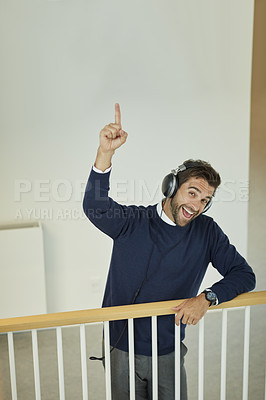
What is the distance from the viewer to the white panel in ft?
10.5

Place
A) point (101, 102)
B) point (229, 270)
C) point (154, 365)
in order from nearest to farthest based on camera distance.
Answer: point (154, 365), point (229, 270), point (101, 102)

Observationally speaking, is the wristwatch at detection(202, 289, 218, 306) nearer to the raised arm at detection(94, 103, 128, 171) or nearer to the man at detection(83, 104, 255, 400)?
the man at detection(83, 104, 255, 400)

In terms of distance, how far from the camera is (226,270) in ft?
7.01

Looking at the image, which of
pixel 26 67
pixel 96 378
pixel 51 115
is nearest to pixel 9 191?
pixel 51 115

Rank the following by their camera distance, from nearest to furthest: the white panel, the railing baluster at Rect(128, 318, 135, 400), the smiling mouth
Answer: the railing baluster at Rect(128, 318, 135, 400)
the smiling mouth
the white panel

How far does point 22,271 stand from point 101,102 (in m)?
1.19

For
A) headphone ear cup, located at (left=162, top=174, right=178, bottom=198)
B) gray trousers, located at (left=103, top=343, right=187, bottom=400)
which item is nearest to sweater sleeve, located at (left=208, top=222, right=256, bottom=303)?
headphone ear cup, located at (left=162, top=174, right=178, bottom=198)

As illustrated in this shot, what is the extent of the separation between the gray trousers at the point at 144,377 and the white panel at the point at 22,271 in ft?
4.32

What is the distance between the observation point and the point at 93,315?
5.53ft

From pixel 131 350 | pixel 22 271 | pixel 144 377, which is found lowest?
pixel 144 377

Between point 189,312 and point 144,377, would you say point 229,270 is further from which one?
point 144,377

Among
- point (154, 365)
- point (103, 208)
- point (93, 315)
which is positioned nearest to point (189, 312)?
point (154, 365)

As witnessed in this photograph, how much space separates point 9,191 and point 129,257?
135cm

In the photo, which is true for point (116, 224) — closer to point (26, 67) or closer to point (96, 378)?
point (96, 378)
